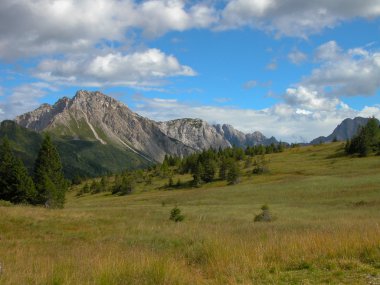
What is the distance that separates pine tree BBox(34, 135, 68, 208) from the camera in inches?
1959

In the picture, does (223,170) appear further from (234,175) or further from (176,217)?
(176,217)

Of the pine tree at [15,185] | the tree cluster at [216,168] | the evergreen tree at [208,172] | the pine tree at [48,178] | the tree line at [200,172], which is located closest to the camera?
the pine tree at [15,185]

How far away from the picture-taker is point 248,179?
93562mm

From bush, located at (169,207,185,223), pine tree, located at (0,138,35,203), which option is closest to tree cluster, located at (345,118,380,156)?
pine tree, located at (0,138,35,203)

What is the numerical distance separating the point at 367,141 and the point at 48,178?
260 feet

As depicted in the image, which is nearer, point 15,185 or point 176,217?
point 176,217

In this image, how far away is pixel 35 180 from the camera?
52.0m

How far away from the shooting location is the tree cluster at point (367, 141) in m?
98.6

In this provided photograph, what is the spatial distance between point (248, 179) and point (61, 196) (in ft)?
170

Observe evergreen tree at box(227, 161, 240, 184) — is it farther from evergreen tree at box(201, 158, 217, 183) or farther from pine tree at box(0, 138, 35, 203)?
pine tree at box(0, 138, 35, 203)

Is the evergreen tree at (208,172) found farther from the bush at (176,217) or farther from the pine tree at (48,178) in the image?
the bush at (176,217)

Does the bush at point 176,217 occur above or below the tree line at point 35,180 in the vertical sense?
below

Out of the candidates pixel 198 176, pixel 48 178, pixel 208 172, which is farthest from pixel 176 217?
pixel 208 172

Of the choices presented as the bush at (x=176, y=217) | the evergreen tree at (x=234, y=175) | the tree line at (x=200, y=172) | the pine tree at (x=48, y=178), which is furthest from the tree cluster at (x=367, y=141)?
the bush at (x=176, y=217)
